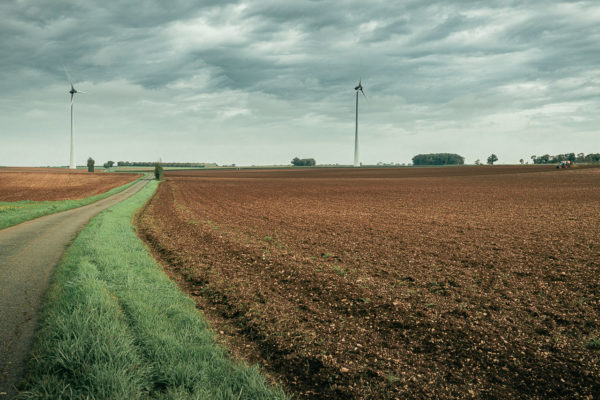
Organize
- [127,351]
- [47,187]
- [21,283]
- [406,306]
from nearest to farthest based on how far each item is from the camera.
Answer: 1. [127,351]
2. [406,306]
3. [21,283]
4. [47,187]

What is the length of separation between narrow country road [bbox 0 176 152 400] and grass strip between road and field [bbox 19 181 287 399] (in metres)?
0.21

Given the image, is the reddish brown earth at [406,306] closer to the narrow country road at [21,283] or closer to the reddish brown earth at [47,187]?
the narrow country road at [21,283]

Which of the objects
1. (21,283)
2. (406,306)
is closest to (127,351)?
(406,306)

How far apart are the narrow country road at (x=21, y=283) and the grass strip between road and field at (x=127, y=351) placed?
205 mm

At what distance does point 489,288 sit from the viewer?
9.31 m

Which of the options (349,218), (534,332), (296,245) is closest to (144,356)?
(534,332)

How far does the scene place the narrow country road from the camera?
524 centimetres

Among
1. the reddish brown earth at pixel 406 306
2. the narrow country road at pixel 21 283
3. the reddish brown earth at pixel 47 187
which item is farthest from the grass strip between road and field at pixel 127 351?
the reddish brown earth at pixel 47 187

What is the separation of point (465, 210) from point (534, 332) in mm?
21179

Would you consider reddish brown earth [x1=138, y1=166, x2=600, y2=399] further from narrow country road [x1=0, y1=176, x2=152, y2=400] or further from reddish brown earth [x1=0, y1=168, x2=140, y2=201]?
reddish brown earth [x1=0, y1=168, x2=140, y2=201]

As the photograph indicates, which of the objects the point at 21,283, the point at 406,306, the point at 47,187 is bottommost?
the point at 406,306

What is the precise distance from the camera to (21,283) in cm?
909

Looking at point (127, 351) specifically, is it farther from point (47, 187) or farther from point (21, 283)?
point (47, 187)

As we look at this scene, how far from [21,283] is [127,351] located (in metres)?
6.13
